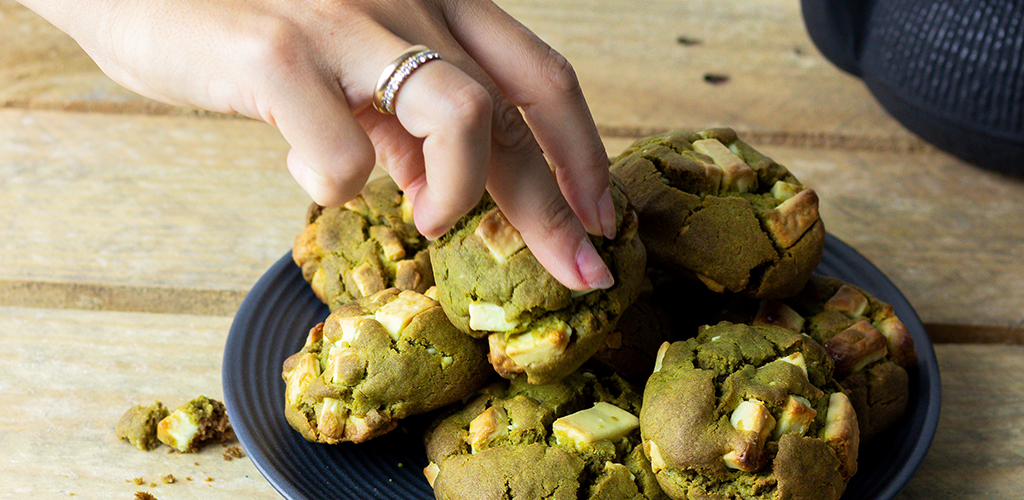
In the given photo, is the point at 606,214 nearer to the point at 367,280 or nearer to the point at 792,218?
the point at 792,218

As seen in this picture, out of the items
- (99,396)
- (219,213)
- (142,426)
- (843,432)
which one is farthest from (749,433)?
(219,213)

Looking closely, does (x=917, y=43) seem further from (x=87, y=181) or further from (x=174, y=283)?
(x=87, y=181)

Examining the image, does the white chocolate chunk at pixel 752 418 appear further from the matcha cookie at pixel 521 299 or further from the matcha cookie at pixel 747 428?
the matcha cookie at pixel 521 299

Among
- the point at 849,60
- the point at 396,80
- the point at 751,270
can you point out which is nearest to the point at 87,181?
the point at 396,80

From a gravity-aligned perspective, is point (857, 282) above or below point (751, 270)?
below

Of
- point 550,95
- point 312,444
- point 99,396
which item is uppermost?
point 550,95

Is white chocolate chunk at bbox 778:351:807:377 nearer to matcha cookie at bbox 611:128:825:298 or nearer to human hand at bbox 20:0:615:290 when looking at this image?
matcha cookie at bbox 611:128:825:298

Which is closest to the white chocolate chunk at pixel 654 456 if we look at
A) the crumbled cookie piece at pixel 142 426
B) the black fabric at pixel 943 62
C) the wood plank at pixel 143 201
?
the crumbled cookie piece at pixel 142 426

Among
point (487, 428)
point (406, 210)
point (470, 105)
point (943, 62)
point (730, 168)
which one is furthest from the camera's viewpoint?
point (943, 62)
